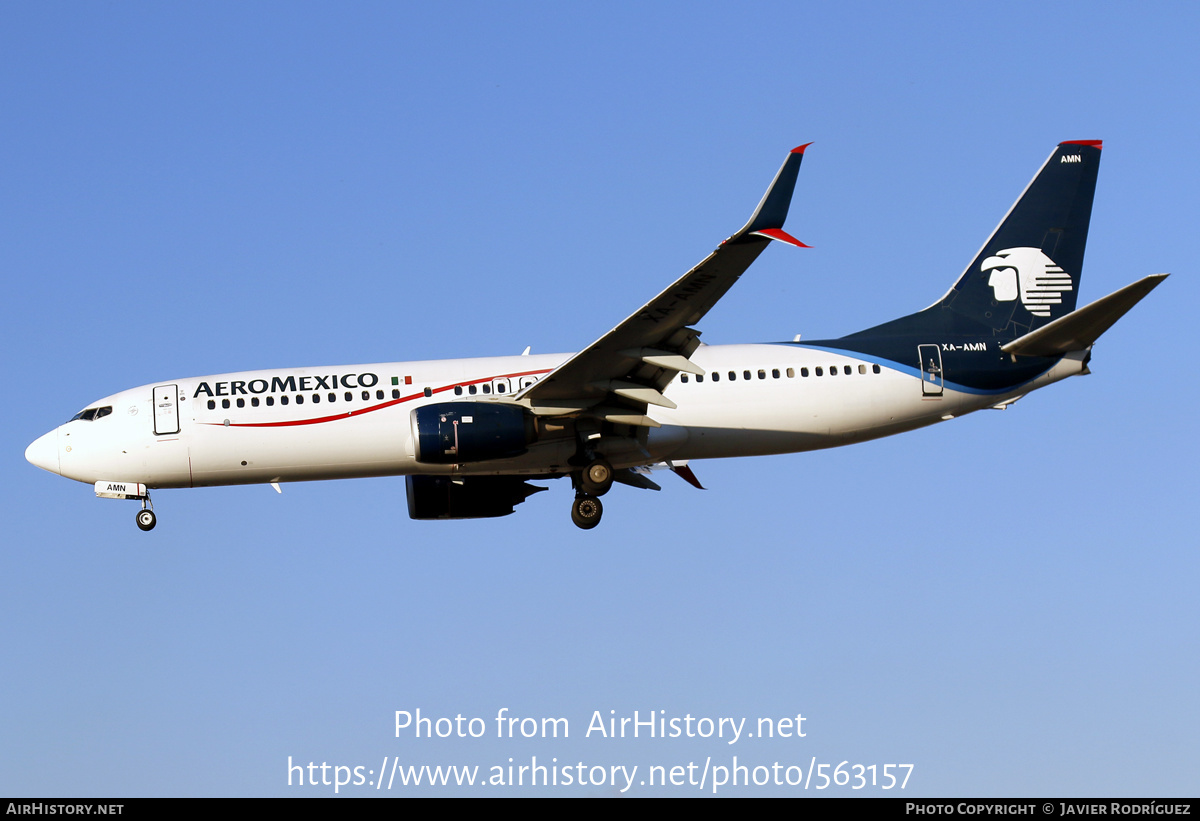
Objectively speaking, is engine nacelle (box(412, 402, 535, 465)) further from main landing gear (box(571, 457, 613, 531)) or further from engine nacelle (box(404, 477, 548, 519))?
engine nacelle (box(404, 477, 548, 519))

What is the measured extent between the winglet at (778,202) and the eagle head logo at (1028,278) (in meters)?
12.0

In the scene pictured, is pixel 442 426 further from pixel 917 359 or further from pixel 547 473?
pixel 917 359

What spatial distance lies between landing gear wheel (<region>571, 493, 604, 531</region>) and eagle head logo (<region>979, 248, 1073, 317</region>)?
11.0 meters

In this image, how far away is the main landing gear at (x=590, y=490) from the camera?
28.8 meters

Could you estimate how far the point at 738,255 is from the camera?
75.9ft

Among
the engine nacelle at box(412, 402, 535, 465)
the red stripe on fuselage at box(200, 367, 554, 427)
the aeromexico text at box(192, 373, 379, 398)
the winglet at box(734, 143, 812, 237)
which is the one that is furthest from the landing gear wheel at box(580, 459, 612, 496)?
the winglet at box(734, 143, 812, 237)

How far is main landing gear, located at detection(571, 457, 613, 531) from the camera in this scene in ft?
94.4

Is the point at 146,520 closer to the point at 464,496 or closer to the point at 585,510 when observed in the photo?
the point at 464,496

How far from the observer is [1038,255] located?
3250cm

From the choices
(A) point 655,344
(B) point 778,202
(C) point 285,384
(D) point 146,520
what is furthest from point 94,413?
(B) point 778,202
